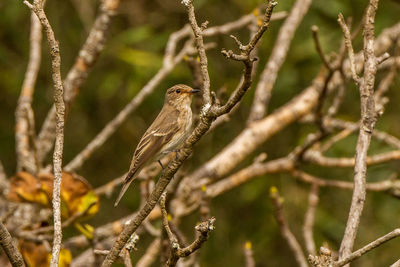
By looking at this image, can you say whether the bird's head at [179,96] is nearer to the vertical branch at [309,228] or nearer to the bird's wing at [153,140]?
the bird's wing at [153,140]

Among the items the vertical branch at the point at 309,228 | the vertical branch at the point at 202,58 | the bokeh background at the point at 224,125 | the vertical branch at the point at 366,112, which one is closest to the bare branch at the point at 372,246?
the vertical branch at the point at 366,112

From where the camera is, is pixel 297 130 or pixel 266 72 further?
pixel 297 130

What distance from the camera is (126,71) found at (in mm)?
7168

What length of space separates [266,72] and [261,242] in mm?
2001

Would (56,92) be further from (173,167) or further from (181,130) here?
(181,130)

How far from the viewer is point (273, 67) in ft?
18.2

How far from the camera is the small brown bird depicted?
435cm

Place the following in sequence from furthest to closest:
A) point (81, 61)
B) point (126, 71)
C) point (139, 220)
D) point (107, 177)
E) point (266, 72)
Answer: point (107, 177)
point (126, 71)
point (266, 72)
point (81, 61)
point (139, 220)

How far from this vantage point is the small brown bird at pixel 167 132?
14.3ft

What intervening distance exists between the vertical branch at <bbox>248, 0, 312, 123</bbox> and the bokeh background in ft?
2.65

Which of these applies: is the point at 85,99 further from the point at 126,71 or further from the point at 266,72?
the point at 266,72

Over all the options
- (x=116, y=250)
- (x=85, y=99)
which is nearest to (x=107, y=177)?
(x=85, y=99)

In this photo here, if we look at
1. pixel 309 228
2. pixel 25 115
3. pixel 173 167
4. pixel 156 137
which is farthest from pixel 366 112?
pixel 25 115

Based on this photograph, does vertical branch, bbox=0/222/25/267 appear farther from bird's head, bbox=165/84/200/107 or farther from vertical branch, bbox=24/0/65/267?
bird's head, bbox=165/84/200/107
